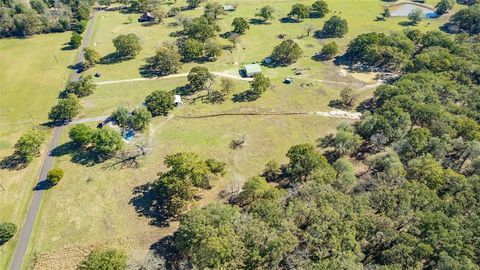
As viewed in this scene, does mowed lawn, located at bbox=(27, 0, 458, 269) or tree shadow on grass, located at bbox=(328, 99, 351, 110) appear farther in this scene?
tree shadow on grass, located at bbox=(328, 99, 351, 110)

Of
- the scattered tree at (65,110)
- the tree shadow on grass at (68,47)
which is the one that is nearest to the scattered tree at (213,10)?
the tree shadow on grass at (68,47)

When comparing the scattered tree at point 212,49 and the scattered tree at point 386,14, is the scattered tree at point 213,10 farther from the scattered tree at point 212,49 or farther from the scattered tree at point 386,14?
the scattered tree at point 386,14

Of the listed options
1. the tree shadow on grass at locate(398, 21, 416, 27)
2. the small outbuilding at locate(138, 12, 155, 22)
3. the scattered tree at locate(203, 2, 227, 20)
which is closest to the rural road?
the small outbuilding at locate(138, 12, 155, 22)

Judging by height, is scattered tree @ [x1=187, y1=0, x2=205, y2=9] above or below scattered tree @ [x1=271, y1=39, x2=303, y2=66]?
above

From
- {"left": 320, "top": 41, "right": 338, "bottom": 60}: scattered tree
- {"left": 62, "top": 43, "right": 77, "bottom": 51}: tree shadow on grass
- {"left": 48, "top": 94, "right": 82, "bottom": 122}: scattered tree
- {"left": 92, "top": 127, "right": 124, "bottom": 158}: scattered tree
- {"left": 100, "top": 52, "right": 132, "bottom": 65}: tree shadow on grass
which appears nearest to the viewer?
{"left": 92, "top": 127, "right": 124, "bottom": 158}: scattered tree

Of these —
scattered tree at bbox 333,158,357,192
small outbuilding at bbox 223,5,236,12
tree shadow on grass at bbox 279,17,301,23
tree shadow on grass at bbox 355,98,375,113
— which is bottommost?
tree shadow on grass at bbox 355,98,375,113

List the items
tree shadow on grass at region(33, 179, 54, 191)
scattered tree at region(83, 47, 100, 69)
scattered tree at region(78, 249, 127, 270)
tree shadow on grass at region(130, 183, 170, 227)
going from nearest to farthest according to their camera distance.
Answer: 1. scattered tree at region(78, 249, 127, 270)
2. tree shadow on grass at region(130, 183, 170, 227)
3. tree shadow on grass at region(33, 179, 54, 191)
4. scattered tree at region(83, 47, 100, 69)

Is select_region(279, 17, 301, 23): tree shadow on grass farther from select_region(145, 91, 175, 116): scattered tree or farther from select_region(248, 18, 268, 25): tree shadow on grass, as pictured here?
select_region(145, 91, 175, 116): scattered tree
